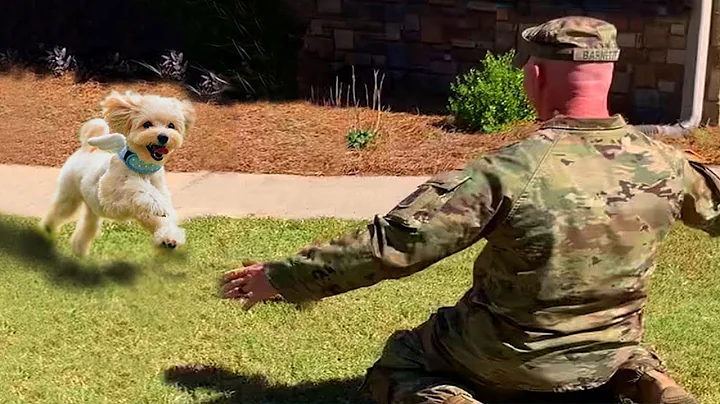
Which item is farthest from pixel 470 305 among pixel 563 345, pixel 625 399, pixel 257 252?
pixel 257 252

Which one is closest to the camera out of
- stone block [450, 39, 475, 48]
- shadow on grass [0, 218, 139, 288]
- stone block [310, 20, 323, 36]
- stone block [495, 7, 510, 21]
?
shadow on grass [0, 218, 139, 288]

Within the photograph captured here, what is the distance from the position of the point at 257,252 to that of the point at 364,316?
1.21m

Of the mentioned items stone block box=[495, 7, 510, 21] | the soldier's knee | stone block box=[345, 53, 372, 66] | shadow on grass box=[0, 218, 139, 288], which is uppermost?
the soldier's knee

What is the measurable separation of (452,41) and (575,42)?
723 cm

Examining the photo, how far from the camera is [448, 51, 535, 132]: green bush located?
9078mm

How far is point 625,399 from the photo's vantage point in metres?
3.70

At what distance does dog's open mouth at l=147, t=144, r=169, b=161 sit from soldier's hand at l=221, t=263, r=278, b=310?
0.59 metres

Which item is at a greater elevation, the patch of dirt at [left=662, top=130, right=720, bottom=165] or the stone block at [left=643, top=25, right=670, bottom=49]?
the stone block at [left=643, top=25, right=670, bottom=49]

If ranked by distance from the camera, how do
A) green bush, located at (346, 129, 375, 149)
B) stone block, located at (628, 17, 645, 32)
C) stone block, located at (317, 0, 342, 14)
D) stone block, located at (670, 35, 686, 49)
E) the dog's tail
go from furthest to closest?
stone block, located at (317, 0, 342, 14), stone block, located at (628, 17, 645, 32), stone block, located at (670, 35, 686, 49), green bush, located at (346, 129, 375, 149), the dog's tail

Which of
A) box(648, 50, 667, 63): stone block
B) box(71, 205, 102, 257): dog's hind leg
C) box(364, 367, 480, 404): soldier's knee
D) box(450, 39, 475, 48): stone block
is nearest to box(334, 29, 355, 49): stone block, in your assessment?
box(450, 39, 475, 48): stone block

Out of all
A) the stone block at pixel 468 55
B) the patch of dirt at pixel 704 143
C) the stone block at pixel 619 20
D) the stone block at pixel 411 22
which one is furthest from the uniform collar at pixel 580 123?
the stone block at pixel 411 22

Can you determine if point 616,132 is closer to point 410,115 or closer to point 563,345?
point 563,345

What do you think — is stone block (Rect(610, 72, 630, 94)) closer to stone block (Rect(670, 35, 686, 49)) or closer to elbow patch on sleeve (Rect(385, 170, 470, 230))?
stone block (Rect(670, 35, 686, 49))

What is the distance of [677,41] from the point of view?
9.22 meters
